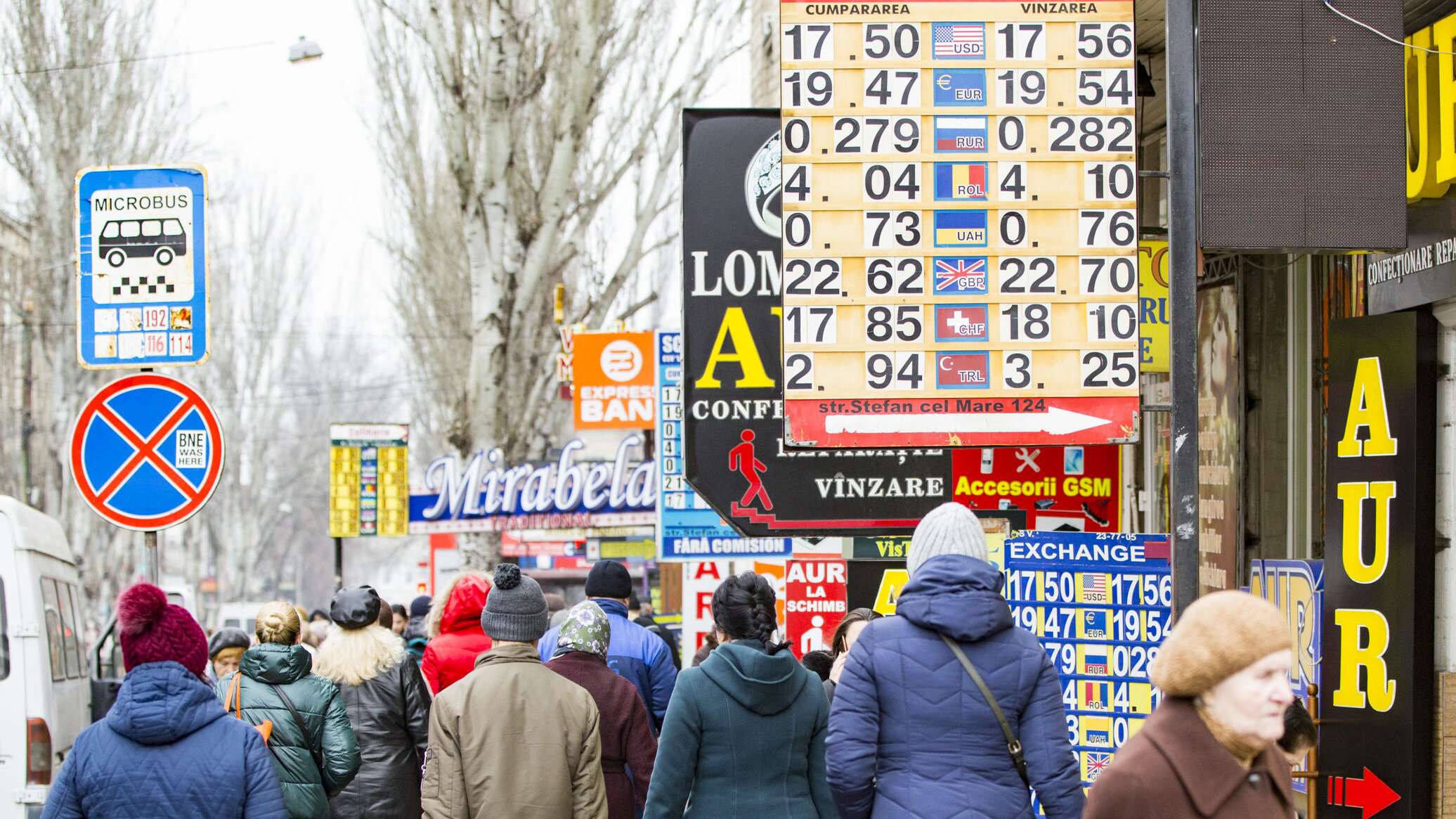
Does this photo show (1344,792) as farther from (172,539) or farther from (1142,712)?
(172,539)

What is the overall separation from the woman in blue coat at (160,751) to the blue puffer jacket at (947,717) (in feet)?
5.47

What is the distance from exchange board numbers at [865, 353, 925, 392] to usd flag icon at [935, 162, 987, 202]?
0.60 m

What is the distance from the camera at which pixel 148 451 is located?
26.3 ft

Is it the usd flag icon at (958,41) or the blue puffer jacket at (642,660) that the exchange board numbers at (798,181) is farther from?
the blue puffer jacket at (642,660)

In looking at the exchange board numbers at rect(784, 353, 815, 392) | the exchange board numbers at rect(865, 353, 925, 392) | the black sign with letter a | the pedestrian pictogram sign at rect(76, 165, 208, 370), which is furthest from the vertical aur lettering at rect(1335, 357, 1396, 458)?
the pedestrian pictogram sign at rect(76, 165, 208, 370)

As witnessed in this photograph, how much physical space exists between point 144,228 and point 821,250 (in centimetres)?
382

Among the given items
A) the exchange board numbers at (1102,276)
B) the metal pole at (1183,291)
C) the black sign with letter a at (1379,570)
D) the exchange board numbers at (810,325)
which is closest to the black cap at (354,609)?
the exchange board numbers at (810,325)

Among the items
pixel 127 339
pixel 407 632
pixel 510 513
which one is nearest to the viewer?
pixel 127 339

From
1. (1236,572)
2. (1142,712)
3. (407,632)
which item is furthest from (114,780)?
(407,632)

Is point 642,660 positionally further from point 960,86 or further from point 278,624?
point 960,86

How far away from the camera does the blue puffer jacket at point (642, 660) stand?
758cm

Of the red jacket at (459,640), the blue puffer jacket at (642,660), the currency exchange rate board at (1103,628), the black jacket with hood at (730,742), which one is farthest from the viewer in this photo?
the red jacket at (459,640)

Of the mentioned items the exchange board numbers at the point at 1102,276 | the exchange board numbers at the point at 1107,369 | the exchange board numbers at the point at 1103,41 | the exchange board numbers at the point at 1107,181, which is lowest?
the exchange board numbers at the point at 1107,369

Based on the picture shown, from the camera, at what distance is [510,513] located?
2166 centimetres
